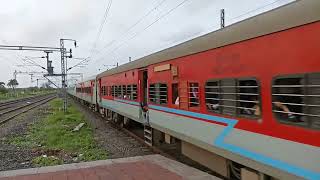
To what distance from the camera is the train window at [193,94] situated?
8023 mm

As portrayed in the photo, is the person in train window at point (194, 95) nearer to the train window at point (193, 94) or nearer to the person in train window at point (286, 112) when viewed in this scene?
the train window at point (193, 94)

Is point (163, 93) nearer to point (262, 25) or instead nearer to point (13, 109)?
point (262, 25)

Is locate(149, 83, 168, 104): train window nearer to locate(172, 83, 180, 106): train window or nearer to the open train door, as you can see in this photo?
locate(172, 83, 180, 106): train window

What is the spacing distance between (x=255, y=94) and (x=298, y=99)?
0.98m

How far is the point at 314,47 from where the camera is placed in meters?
4.41

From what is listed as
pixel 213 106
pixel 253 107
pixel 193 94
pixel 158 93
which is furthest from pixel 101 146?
pixel 253 107

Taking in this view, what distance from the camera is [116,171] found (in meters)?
8.78

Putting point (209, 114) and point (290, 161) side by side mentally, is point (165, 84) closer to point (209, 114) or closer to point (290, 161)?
point (209, 114)

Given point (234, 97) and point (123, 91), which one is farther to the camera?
point (123, 91)

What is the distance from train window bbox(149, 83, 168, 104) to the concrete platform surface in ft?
5.41

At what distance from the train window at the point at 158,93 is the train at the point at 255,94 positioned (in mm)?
596

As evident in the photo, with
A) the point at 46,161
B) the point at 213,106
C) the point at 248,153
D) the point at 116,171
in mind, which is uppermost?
the point at 213,106

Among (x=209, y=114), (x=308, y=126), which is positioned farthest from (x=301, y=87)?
(x=209, y=114)

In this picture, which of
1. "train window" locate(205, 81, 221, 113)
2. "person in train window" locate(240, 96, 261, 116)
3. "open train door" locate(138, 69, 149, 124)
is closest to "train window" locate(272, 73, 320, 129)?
"person in train window" locate(240, 96, 261, 116)
